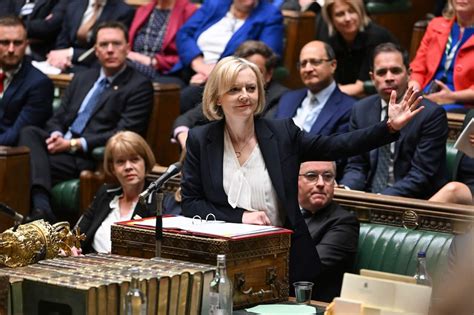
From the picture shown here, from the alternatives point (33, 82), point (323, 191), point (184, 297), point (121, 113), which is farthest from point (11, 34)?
point (184, 297)

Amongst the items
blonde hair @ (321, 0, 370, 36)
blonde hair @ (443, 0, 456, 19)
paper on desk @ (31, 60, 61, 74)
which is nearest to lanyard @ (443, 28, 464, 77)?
blonde hair @ (443, 0, 456, 19)

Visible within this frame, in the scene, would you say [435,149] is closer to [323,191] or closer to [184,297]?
[323,191]

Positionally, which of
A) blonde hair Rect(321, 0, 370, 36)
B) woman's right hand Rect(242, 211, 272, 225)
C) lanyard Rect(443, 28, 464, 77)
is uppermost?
blonde hair Rect(321, 0, 370, 36)

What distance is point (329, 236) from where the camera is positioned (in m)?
4.75

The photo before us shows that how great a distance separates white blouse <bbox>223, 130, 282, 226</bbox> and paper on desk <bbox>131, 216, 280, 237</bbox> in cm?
21

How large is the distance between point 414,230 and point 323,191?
44 centimetres

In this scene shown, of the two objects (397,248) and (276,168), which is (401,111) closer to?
(276,168)

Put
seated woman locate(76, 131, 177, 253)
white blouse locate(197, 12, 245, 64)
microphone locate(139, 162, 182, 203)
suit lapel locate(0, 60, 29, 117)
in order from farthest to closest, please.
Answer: white blouse locate(197, 12, 245, 64)
suit lapel locate(0, 60, 29, 117)
seated woman locate(76, 131, 177, 253)
microphone locate(139, 162, 182, 203)

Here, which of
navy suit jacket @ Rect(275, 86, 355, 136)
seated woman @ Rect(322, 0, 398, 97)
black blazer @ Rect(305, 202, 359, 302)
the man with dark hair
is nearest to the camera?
black blazer @ Rect(305, 202, 359, 302)

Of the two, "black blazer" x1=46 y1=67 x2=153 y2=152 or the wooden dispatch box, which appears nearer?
the wooden dispatch box

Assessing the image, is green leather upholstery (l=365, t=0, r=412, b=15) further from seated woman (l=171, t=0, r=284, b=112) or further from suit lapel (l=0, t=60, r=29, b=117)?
suit lapel (l=0, t=60, r=29, b=117)

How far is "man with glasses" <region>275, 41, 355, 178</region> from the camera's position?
6070 mm

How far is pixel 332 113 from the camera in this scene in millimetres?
6086

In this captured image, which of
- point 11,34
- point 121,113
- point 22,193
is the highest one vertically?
point 11,34
